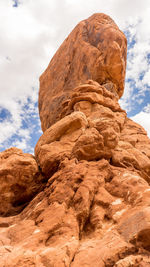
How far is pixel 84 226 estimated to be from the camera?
22.9 feet

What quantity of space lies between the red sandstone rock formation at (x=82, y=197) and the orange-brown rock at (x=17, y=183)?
0.05 m

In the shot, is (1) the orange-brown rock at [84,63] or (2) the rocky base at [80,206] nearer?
(2) the rocky base at [80,206]

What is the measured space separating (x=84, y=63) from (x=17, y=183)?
14949 millimetres

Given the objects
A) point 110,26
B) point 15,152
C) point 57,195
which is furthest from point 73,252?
point 110,26

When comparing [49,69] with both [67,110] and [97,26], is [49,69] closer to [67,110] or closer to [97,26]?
[97,26]

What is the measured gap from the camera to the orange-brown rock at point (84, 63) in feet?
66.9

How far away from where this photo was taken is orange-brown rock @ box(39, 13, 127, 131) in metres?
20.4

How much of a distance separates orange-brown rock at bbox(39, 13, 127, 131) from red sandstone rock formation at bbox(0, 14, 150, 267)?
3707mm

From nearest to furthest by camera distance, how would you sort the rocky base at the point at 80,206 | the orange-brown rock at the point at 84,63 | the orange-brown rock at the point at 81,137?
the rocky base at the point at 80,206 → the orange-brown rock at the point at 81,137 → the orange-brown rock at the point at 84,63

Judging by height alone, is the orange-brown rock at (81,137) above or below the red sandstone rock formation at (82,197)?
above

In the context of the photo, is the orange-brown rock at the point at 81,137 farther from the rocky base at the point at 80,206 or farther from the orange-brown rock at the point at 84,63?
the orange-brown rock at the point at 84,63

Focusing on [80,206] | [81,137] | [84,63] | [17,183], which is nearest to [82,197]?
[80,206]

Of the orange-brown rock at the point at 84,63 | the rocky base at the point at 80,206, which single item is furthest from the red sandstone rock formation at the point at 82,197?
the orange-brown rock at the point at 84,63

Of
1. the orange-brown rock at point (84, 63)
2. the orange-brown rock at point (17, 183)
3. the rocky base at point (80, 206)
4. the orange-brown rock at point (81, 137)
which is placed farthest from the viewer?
the orange-brown rock at point (84, 63)
